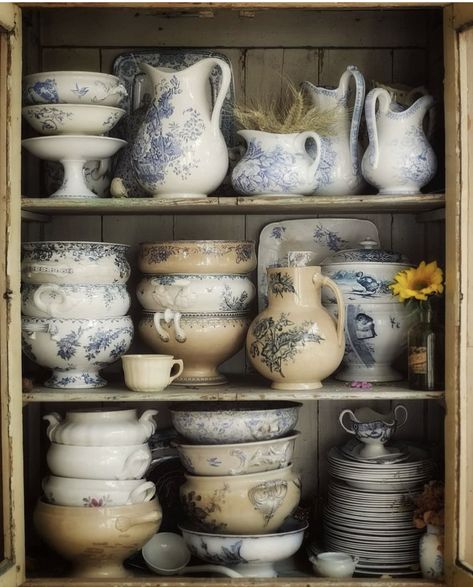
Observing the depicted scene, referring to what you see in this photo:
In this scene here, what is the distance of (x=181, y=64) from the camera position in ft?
7.73

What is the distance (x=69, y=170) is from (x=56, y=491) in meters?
0.76

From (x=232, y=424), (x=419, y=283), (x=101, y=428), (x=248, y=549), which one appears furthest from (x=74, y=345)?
(x=419, y=283)

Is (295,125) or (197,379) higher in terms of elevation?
(295,125)

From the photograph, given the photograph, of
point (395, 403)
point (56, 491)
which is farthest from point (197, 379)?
point (395, 403)

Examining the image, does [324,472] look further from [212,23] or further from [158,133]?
[212,23]

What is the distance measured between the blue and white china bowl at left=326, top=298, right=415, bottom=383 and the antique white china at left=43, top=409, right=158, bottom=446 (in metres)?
0.53

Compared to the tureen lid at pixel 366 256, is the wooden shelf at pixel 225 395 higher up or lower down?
lower down

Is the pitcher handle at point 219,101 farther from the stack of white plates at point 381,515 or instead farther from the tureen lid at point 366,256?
the stack of white plates at point 381,515

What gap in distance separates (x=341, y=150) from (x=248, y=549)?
980 mm

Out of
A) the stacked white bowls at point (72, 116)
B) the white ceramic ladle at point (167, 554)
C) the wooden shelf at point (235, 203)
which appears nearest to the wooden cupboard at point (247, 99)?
the wooden shelf at point (235, 203)

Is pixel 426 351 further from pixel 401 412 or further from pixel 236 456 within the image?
pixel 236 456

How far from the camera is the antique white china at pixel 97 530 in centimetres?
198

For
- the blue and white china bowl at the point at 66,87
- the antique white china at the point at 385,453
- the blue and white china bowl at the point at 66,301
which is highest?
the blue and white china bowl at the point at 66,87

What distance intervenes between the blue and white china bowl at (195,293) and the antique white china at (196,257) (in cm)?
2
